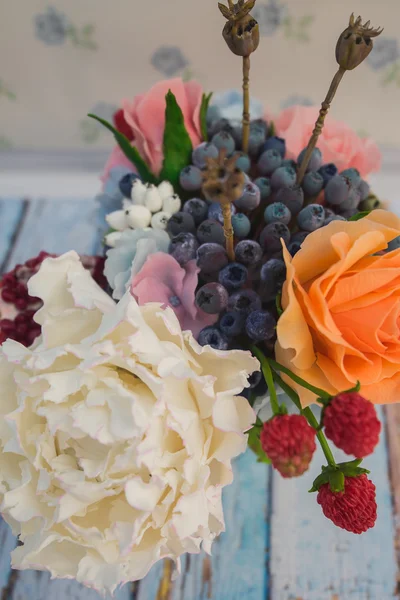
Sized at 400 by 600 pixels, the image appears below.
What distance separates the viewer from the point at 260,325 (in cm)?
34

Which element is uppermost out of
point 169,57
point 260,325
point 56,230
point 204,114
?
point 169,57

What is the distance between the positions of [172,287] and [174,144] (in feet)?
0.39

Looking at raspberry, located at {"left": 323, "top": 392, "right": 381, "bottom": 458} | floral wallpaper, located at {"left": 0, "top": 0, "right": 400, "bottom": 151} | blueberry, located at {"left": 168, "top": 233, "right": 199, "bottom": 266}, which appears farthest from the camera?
floral wallpaper, located at {"left": 0, "top": 0, "right": 400, "bottom": 151}

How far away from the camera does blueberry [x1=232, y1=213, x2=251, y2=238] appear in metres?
0.38

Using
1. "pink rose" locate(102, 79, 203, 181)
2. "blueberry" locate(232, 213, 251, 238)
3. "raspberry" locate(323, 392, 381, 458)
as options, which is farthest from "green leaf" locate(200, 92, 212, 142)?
"raspberry" locate(323, 392, 381, 458)

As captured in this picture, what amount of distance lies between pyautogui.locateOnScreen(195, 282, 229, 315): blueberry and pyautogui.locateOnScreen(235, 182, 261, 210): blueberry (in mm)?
73

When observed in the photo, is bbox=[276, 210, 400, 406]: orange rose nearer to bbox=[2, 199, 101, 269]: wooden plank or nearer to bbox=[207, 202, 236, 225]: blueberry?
bbox=[207, 202, 236, 225]: blueberry

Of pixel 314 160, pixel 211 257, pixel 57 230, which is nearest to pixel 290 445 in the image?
pixel 211 257

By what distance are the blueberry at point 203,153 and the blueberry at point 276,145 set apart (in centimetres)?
5

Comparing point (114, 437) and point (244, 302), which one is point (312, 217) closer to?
point (244, 302)

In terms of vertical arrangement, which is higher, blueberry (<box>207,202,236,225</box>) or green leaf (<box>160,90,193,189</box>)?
green leaf (<box>160,90,193,189</box>)

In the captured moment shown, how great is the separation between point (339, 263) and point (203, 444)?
5.2 inches

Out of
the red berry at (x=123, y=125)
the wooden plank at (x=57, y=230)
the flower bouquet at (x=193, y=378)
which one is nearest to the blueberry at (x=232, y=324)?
the flower bouquet at (x=193, y=378)

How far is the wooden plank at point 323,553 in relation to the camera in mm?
508
